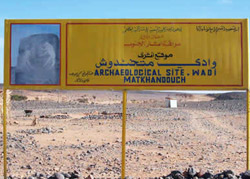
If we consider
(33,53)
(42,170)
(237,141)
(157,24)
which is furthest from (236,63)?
(237,141)

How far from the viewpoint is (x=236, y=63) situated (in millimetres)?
7430

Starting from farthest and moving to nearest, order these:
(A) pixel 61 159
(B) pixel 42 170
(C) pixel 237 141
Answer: (C) pixel 237 141 < (A) pixel 61 159 < (B) pixel 42 170

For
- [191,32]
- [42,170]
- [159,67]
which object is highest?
[191,32]

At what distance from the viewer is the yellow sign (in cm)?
747

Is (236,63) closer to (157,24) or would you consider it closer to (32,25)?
(157,24)

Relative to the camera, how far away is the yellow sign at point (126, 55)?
294 inches

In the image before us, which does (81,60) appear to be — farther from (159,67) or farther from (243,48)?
(243,48)

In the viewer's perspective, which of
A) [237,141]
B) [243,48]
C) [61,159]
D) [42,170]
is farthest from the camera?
[237,141]

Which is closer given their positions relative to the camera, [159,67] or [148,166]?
[159,67]

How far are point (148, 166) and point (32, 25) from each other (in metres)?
4.57

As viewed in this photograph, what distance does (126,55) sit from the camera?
7543 mm

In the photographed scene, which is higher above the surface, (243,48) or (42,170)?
(243,48)

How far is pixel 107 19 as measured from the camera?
24.6 ft

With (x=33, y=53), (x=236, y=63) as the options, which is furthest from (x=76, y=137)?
(x=236, y=63)
